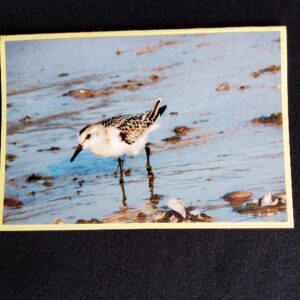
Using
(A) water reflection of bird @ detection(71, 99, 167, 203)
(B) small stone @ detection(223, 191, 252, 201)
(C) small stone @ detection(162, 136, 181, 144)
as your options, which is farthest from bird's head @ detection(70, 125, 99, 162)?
(B) small stone @ detection(223, 191, 252, 201)

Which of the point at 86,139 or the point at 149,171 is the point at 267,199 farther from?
→ the point at 86,139

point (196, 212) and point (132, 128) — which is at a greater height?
point (132, 128)

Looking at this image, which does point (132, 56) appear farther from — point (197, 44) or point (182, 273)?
point (182, 273)

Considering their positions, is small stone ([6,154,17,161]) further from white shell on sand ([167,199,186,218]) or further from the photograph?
white shell on sand ([167,199,186,218])

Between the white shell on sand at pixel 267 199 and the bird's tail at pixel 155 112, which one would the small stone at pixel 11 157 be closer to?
the bird's tail at pixel 155 112

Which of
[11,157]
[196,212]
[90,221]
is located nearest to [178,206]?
[196,212]

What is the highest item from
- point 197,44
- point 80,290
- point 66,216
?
point 197,44

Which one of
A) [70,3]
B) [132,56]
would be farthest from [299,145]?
[70,3]

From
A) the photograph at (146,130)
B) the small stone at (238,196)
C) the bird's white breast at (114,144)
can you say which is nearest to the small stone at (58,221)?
the photograph at (146,130)
